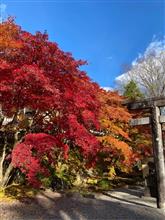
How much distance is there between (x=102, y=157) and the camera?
1444cm

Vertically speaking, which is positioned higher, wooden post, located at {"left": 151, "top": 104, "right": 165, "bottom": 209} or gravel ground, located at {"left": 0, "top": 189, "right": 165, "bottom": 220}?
wooden post, located at {"left": 151, "top": 104, "right": 165, "bottom": 209}

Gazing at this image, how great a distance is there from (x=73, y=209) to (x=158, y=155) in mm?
2809

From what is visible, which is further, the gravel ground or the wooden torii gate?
the wooden torii gate

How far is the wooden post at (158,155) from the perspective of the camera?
327 inches

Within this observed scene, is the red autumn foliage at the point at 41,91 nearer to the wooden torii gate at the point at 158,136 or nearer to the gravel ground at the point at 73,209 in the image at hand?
the gravel ground at the point at 73,209

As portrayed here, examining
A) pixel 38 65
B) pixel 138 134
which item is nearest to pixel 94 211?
pixel 38 65

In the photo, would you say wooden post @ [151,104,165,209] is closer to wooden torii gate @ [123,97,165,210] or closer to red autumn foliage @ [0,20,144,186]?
wooden torii gate @ [123,97,165,210]

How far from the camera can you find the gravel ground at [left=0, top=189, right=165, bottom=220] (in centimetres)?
696

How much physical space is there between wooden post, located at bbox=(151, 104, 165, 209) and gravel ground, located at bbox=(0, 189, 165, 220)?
39 centimetres

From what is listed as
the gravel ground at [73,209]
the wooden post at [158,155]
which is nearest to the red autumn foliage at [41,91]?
the gravel ground at [73,209]

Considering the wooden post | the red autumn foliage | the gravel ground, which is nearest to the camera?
the gravel ground

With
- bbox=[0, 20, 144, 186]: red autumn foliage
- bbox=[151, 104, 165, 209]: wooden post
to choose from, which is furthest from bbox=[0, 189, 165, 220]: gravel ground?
bbox=[0, 20, 144, 186]: red autumn foliage

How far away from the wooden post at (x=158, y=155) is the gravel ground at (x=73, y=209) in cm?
39

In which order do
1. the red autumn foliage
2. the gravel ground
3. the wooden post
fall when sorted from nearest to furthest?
1. the gravel ground
2. the red autumn foliage
3. the wooden post
